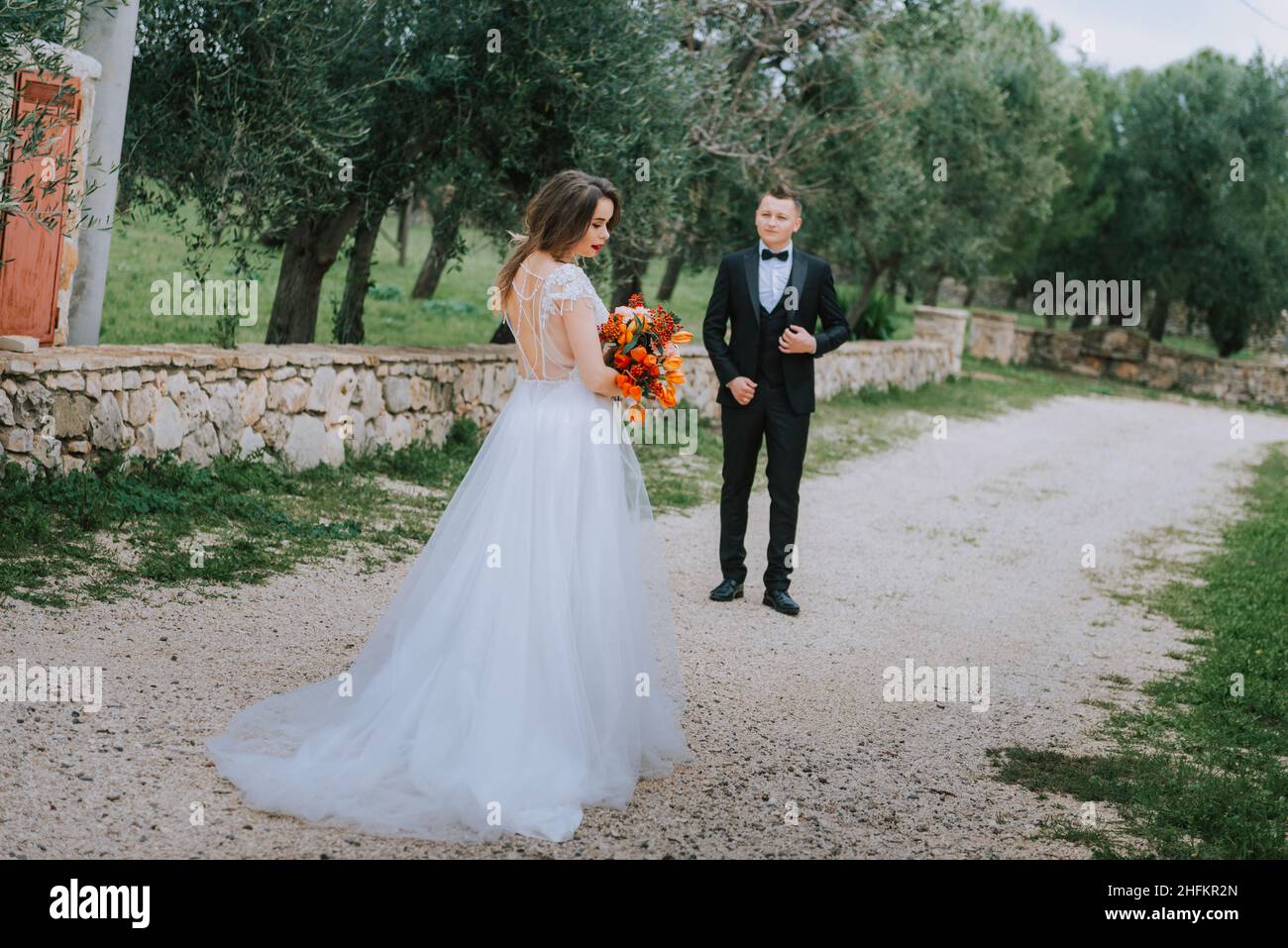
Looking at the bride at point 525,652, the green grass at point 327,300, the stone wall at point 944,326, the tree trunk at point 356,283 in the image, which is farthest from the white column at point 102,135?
the stone wall at point 944,326

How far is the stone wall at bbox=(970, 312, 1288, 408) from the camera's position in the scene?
28281 millimetres

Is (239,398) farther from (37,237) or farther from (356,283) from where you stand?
(356,283)

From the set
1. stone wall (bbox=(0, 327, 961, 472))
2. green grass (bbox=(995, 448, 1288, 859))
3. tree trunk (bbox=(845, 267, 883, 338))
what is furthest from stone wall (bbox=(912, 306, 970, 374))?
green grass (bbox=(995, 448, 1288, 859))

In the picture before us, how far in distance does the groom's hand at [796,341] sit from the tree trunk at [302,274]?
5563mm

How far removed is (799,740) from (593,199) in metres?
2.38

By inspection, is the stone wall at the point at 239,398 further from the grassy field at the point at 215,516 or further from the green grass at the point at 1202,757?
the green grass at the point at 1202,757

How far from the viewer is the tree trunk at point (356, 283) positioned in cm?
1208

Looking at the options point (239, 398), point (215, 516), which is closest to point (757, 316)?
point (215, 516)

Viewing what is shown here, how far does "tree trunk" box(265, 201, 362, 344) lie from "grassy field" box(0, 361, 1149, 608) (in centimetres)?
190

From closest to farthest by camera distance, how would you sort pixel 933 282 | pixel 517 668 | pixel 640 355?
pixel 517 668 → pixel 640 355 → pixel 933 282

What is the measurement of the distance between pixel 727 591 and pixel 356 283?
6215 mm

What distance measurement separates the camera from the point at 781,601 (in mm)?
7473

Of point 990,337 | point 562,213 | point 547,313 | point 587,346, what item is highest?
point 990,337
